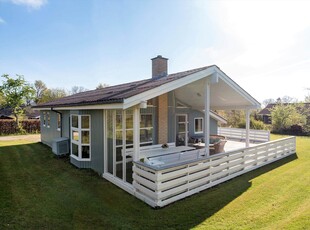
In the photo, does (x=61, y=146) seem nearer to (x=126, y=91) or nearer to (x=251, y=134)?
(x=126, y=91)

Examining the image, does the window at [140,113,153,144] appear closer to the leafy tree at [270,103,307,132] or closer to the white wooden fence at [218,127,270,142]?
the white wooden fence at [218,127,270,142]

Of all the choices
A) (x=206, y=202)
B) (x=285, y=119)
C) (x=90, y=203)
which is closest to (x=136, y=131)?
(x=90, y=203)

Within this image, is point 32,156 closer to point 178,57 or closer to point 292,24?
point 178,57

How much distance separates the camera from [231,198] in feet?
19.6

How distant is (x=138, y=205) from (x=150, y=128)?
13.7 ft

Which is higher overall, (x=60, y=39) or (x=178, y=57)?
(x=60, y=39)

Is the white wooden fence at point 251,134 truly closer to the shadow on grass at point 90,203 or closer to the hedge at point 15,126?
the shadow on grass at point 90,203

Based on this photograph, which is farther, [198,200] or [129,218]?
[198,200]

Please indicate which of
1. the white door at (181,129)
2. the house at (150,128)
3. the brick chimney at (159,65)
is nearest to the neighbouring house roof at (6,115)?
the house at (150,128)

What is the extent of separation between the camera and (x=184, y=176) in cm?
612

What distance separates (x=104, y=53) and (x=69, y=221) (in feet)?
48.8

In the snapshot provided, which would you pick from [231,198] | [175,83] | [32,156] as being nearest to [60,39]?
[32,156]

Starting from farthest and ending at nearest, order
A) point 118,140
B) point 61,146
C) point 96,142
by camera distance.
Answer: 1. point 61,146
2. point 96,142
3. point 118,140

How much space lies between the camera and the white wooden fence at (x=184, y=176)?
17.8ft
